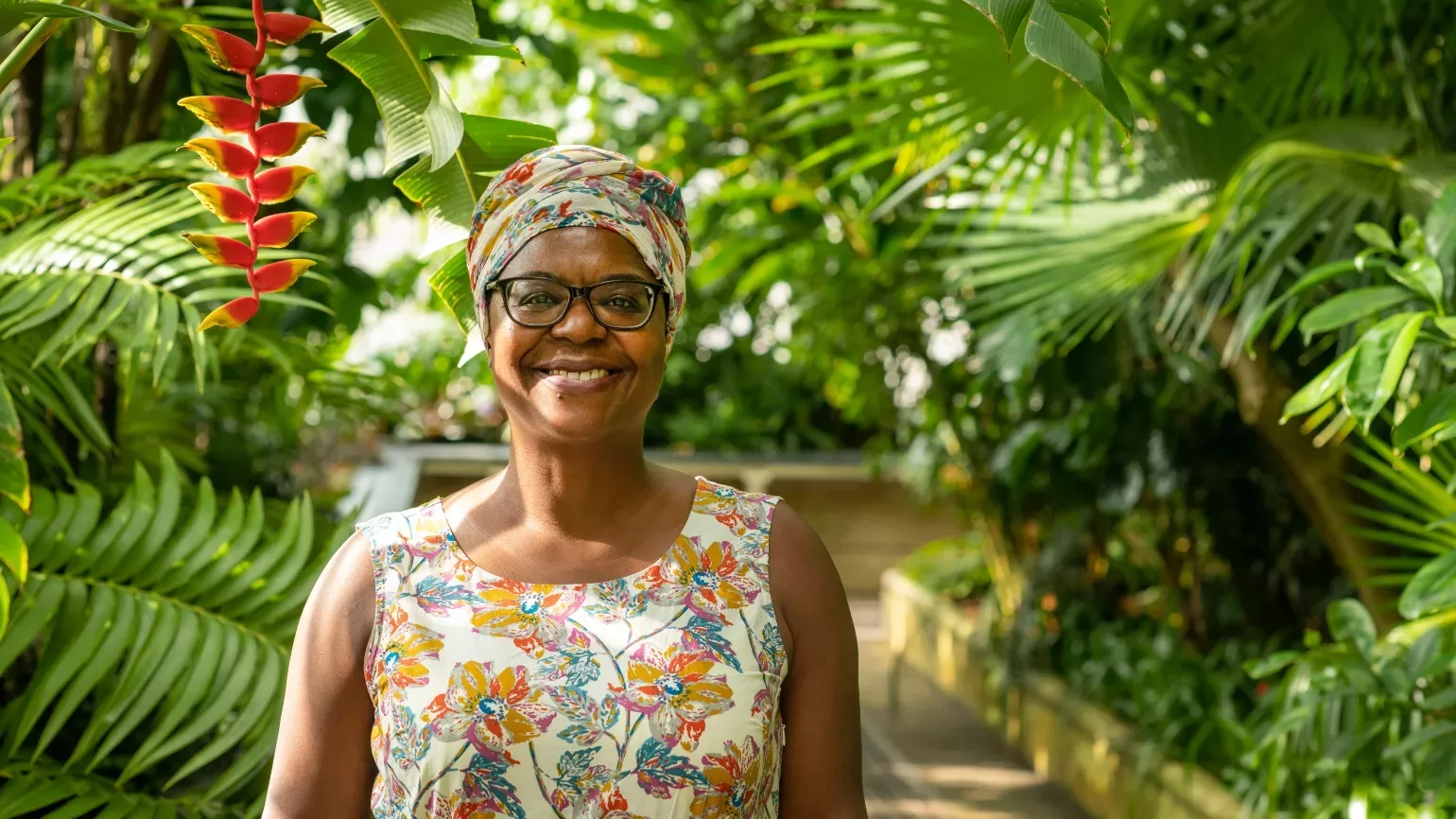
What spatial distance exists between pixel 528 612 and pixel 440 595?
8 cm

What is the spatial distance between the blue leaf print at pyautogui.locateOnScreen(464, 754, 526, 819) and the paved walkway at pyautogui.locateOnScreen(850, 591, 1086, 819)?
3.29 meters

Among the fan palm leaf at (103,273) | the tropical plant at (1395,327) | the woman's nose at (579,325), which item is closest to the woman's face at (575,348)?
the woman's nose at (579,325)

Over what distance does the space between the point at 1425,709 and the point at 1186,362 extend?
1.58 m

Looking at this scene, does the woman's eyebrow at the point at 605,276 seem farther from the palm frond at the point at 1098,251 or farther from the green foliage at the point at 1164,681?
the green foliage at the point at 1164,681

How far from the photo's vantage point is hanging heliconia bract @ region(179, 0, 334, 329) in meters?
1.19

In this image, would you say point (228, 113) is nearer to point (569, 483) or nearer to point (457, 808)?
point (569, 483)

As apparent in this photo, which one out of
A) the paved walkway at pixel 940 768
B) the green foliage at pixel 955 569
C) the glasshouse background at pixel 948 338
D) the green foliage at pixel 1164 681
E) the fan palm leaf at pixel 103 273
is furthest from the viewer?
the green foliage at pixel 955 569

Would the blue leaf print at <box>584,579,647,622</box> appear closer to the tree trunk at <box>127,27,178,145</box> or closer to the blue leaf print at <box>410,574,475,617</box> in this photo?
the blue leaf print at <box>410,574,475,617</box>

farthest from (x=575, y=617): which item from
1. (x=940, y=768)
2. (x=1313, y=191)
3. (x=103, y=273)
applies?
(x=940, y=768)

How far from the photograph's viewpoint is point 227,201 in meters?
1.21

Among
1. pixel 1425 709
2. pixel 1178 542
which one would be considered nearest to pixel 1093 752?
pixel 1178 542

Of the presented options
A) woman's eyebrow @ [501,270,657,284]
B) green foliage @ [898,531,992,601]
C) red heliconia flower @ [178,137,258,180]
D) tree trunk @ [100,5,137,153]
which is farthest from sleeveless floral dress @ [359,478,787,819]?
green foliage @ [898,531,992,601]

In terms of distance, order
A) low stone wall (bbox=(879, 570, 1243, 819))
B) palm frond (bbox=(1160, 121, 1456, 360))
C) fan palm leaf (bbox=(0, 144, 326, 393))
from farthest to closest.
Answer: low stone wall (bbox=(879, 570, 1243, 819)), palm frond (bbox=(1160, 121, 1456, 360)), fan palm leaf (bbox=(0, 144, 326, 393))

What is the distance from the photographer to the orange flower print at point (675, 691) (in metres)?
1.19
